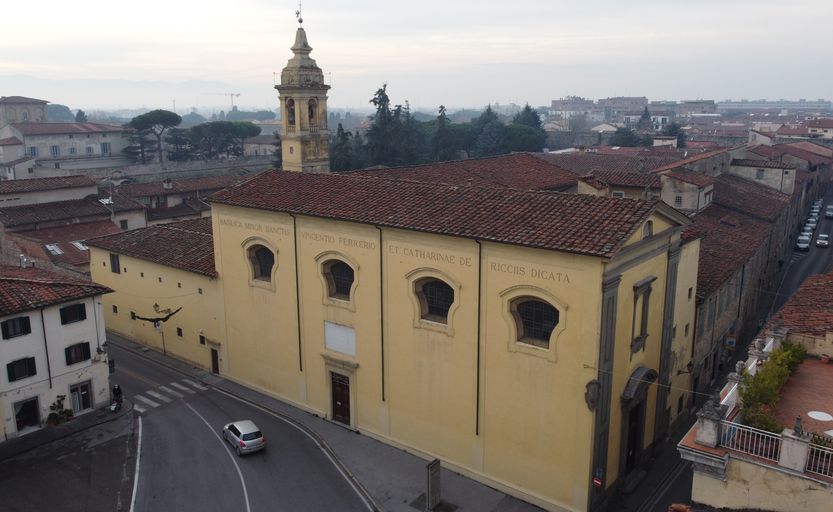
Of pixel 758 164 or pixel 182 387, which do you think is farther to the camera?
pixel 758 164

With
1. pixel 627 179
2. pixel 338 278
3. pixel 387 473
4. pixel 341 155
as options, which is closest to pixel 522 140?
pixel 341 155

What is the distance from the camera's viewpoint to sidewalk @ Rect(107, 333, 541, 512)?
66.1 ft

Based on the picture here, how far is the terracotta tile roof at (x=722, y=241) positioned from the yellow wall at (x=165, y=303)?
68.5 ft

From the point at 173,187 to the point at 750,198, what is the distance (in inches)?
1837

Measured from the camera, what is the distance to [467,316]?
20.8 metres

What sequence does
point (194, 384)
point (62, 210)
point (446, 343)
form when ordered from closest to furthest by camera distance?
point (446, 343)
point (194, 384)
point (62, 210)

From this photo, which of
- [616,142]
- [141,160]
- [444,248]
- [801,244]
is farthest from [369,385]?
[616,142]

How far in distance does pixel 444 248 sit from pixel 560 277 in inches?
162

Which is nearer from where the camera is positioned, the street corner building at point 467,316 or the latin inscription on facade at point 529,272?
the latin inscription on facade at point 529,272

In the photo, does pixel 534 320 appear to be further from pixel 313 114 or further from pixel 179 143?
pixel 179 143

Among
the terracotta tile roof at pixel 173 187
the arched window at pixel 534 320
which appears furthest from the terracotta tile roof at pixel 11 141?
the arched window at pixel 534 320

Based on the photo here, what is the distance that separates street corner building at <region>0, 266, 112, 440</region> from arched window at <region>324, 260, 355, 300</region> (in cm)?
960

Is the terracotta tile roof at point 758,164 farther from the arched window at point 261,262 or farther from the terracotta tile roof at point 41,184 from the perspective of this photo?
the terracotta tile roof at point 41,184

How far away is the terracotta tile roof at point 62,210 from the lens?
1761 inches
